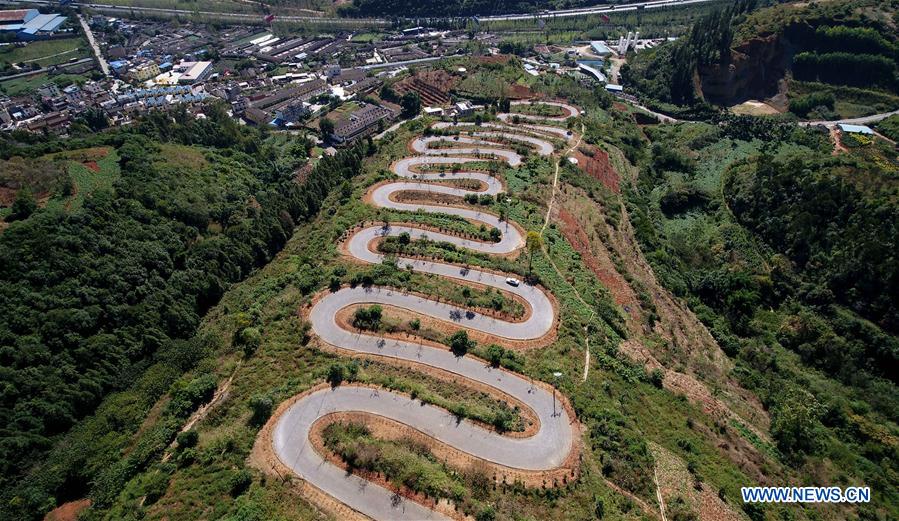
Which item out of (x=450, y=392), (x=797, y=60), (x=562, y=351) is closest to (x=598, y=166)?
(x=562, y=351)

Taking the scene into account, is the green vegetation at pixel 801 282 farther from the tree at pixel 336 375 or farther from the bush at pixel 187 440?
the bush at pixel 187 440

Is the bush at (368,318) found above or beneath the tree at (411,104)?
beneath

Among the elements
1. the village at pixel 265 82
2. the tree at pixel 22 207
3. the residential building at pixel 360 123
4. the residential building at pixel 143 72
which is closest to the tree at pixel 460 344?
the tree at pixel 22 207

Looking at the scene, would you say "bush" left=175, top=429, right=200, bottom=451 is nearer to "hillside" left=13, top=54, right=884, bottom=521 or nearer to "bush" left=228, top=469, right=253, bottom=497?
"hillside" left=13, top=54, right=884, bottom=521

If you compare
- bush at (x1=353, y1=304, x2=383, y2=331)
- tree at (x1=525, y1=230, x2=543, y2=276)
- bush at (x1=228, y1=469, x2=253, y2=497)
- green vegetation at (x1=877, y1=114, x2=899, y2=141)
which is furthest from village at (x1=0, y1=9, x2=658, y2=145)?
bush at (x1=228, y1=469, x2=253, y2=497)

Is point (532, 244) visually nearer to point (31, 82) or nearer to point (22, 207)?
point (22, 207)

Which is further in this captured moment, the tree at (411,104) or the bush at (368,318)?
the tree at (411,104)
